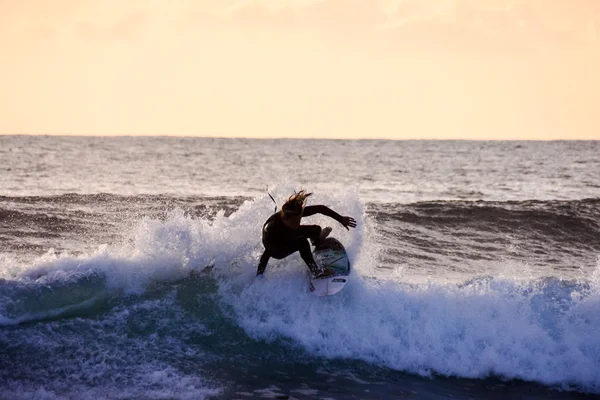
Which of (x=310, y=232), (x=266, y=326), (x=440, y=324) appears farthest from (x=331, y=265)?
(x=440, y=324)

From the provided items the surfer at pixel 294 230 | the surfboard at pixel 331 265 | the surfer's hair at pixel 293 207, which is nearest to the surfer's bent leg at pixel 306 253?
the surfer at pixel 294 230

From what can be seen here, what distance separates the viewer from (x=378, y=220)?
1812cm

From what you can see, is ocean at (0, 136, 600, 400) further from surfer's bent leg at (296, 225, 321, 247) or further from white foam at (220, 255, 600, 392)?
surfer's bent leg at (296, 225, 321, 247)

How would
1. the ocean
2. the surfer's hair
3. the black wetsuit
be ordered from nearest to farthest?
1. the ocean
2. the surfer's hair
3. the black wetsuit

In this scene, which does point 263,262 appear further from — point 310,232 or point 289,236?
point 310,232

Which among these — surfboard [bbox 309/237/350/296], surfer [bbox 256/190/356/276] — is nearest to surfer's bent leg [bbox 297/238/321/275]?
surfer [bbox 256/190/356/276]

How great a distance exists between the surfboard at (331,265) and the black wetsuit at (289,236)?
0.51 ft

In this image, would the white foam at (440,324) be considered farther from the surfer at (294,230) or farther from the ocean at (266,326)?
the surfer at (294,230)

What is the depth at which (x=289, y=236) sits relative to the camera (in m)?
8.96

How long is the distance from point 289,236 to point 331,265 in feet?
2.43

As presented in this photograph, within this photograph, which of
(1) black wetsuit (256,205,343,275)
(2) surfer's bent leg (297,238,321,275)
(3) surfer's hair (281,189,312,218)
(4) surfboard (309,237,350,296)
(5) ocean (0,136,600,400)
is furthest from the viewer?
(4) surfboard (309,237,350,296)

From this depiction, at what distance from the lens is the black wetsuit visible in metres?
8.89

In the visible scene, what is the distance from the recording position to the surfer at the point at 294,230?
8.77m

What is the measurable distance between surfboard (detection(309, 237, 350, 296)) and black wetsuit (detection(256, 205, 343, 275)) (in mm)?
156
